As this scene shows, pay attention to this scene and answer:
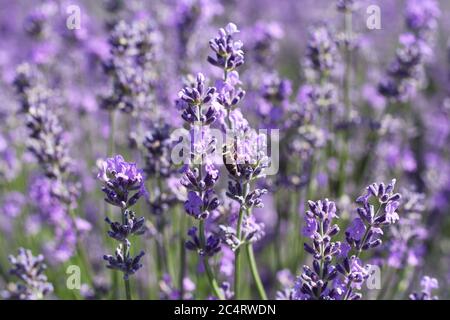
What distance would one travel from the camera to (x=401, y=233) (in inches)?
105

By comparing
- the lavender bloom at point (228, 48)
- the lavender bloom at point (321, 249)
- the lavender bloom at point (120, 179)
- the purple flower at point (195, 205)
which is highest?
the lavender bloom at point (228, 48)

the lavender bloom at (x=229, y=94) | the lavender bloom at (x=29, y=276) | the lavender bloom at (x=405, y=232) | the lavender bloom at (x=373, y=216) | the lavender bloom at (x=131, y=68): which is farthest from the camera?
the lavender bloom at (x=131, y=68)

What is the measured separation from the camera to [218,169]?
8.20 ft

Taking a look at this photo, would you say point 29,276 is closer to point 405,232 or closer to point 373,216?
point 373,216

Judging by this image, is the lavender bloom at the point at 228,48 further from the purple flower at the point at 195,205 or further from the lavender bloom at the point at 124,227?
the lavender bloom at the point at 124,227

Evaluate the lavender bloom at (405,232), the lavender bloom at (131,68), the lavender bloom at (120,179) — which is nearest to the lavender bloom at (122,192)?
the lavender bloom at (120,179)

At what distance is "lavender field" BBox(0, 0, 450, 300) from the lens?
192 centimetres

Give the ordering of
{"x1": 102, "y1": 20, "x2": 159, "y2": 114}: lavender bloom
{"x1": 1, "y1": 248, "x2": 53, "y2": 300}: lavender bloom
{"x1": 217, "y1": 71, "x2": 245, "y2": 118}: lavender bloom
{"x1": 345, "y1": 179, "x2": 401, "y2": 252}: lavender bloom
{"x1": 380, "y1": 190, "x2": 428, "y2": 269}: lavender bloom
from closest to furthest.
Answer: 1. {"x1": 345, "y1": 179, "x2": 401, "y2": 252}: lavender bloom
2. {"x1": 217, "y1": 71, "x2": 245, "y2": 118}: lavender bloom
3. {"x1": 1, "y1": 248, "x2": 53, "y2": 300}: lavender bloom
4. {"x1": 380, "y1": 190, "x2": 428, "y2": 269}: lavender bloom
5. {"x1": 102, "y1": 20, "x2": 159, "y2": 114}: lavender bloom

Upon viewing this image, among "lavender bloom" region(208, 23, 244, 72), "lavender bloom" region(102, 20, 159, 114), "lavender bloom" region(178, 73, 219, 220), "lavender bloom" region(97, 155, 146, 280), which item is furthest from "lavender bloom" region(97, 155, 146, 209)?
"lavender bloom" region(102, 20, 159, 114)

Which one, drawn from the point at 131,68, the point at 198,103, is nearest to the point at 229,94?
the point at 198,103

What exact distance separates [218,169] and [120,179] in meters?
0.70

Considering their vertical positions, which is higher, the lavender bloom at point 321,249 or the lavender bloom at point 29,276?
the lavender bloom at point 321,249

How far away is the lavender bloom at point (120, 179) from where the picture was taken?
186cm

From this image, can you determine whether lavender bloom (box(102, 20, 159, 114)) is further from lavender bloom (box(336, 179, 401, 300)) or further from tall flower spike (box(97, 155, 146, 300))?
lavender bloom (box(336, 179, 401, 300))
